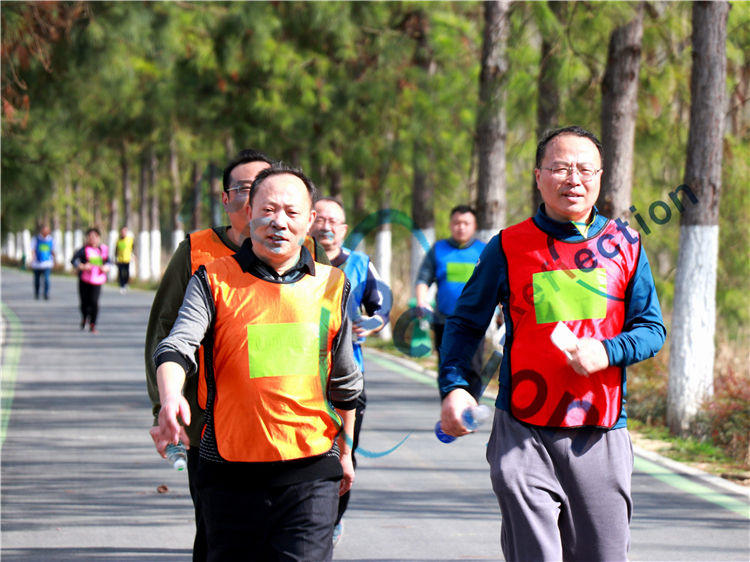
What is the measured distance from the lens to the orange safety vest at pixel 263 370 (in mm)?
3725

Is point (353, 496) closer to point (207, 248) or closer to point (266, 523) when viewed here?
point (207, 248)

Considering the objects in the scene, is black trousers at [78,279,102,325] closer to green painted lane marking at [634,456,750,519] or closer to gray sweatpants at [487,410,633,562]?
green painted lane marking at [634,456,750,519]

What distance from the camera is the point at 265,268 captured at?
3832mm

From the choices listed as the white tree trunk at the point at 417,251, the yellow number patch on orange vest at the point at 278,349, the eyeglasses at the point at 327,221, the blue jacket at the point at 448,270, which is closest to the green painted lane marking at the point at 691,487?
the blue jacket at the point at 448,270

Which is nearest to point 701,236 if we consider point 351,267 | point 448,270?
point 448,270

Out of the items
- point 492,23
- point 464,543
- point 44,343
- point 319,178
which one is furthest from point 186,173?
point 464,543

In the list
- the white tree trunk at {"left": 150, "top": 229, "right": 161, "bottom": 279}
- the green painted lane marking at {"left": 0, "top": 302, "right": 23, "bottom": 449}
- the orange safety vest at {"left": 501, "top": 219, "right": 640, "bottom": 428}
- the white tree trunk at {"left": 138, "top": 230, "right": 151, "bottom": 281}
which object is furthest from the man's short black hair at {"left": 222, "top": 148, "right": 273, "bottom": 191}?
the white tree trunk at {"left": 138, "top": 230, "right": 151, "bottom": 281}

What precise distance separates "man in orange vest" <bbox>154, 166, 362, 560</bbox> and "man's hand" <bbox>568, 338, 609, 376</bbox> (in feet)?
2.48

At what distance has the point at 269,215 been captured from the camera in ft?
12.6

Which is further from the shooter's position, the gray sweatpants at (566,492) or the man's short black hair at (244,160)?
the man's short black hair at (244,160)

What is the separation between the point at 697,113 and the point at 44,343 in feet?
40.5

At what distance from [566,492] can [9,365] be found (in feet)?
44.5

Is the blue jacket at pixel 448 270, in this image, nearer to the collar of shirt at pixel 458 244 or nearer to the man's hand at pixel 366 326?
the collar of shirt at pixel 458 244

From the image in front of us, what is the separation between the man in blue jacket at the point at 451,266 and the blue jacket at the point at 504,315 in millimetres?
6069
